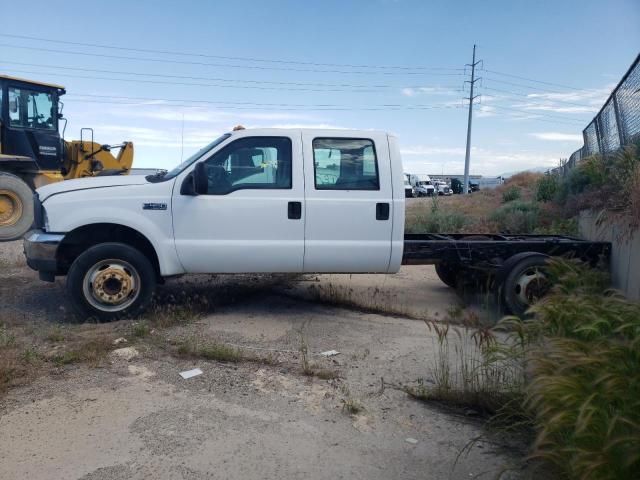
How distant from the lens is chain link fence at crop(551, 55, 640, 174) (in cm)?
846

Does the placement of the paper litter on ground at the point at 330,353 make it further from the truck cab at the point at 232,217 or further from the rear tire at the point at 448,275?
the rear tire at the point at 448,275

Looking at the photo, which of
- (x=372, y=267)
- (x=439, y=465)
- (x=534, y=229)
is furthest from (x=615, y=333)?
(x=534, y=229)

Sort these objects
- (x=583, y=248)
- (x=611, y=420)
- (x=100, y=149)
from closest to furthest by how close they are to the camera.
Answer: (x=611, y=420) < (x=583, y=248) < (x=100, y=149)

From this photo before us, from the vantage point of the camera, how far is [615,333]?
347cm

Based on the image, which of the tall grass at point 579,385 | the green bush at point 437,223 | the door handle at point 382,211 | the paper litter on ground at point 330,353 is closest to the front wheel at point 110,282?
the paper litter on ground at point 330,353

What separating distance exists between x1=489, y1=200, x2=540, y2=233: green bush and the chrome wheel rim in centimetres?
739

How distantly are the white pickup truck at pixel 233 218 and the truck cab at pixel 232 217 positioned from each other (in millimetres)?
11

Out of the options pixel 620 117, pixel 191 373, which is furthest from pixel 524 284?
pixel 620 117

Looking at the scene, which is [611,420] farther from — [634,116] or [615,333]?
[634,116]

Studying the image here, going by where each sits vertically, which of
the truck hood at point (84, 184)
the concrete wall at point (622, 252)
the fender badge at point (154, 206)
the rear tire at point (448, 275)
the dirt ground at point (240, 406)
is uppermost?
the truck hood at point (84, 184)

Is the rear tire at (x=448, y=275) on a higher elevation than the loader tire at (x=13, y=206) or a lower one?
lower

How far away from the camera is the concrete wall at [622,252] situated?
639 centimetres

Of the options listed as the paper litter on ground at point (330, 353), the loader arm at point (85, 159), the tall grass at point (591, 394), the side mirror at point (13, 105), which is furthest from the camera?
the loader arm at point (85, 159)

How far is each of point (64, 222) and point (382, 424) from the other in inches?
163
